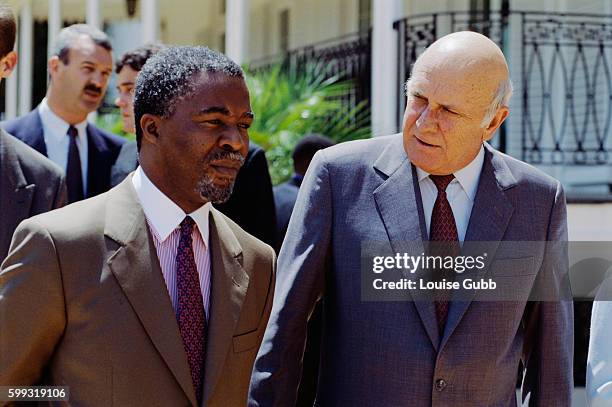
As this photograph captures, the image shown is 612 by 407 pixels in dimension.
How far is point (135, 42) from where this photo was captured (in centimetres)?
2111

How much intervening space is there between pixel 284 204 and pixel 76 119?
1538mm

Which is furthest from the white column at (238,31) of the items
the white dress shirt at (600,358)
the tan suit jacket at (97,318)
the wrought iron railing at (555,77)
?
the tan suit jacket at (97,318)

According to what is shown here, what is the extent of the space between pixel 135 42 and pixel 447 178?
735 inches

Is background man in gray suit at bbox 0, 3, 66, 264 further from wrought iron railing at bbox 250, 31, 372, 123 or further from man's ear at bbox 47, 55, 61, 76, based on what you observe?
wrought iron railing at bbox 250, 31, 372, 123

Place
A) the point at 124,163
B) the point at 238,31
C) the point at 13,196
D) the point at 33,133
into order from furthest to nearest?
the point at 238,31 < the point at 33,133 < the point at 124,163 < the point at 13,196

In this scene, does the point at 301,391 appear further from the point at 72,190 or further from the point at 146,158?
the point at 146,158

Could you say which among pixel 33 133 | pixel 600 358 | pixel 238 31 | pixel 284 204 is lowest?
pixel 284 204

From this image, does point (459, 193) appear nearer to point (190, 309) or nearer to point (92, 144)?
point (190, 309)

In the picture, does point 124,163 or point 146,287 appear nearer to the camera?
point 146,287

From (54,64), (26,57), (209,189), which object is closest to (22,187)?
(209,189)

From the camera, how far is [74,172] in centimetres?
505

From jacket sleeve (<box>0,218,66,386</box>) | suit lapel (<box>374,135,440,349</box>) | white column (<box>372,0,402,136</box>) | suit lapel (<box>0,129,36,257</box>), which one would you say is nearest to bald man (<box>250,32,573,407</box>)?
suit lapel (<box>374,135,440,349</box>)

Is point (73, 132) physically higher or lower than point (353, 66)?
higher

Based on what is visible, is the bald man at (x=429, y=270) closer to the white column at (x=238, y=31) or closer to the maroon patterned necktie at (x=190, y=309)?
the maroon patterned necktie at (x=190, y=309)
